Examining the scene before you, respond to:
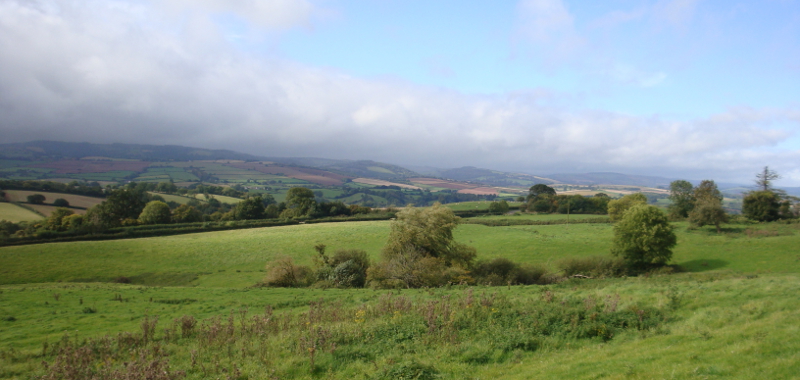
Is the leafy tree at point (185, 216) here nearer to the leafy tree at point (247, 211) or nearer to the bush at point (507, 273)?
the leafy tree at point (247, 211)

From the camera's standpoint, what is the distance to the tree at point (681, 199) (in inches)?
2695

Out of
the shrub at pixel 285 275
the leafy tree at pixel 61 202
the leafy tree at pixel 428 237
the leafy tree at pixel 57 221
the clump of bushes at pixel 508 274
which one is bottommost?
the leafy tree at pixel 57 221

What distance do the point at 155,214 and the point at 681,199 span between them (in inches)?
4180

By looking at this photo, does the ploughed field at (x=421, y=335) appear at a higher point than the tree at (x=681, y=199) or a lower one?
lower

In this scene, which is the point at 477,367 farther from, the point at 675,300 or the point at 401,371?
the point at 675,300

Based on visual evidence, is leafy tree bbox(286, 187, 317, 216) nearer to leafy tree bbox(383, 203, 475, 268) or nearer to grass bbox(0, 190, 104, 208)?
grass bbox(0, 190, 104, 208)

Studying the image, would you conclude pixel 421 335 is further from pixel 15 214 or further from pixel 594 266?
pixel 15 214

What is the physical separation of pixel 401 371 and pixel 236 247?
45.9m

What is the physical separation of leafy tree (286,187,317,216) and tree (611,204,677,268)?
61646 millimetres

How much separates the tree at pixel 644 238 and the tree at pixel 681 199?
38.1 m

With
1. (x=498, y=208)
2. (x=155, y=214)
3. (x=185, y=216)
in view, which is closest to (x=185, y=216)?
(x=185, y=216)

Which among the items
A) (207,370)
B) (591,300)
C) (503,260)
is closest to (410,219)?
(503,260)

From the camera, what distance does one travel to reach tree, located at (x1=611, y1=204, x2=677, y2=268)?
119 ft

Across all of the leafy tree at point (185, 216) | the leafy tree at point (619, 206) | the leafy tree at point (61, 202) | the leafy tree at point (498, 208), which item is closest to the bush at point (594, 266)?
the leafy tree at point (619, 206)
